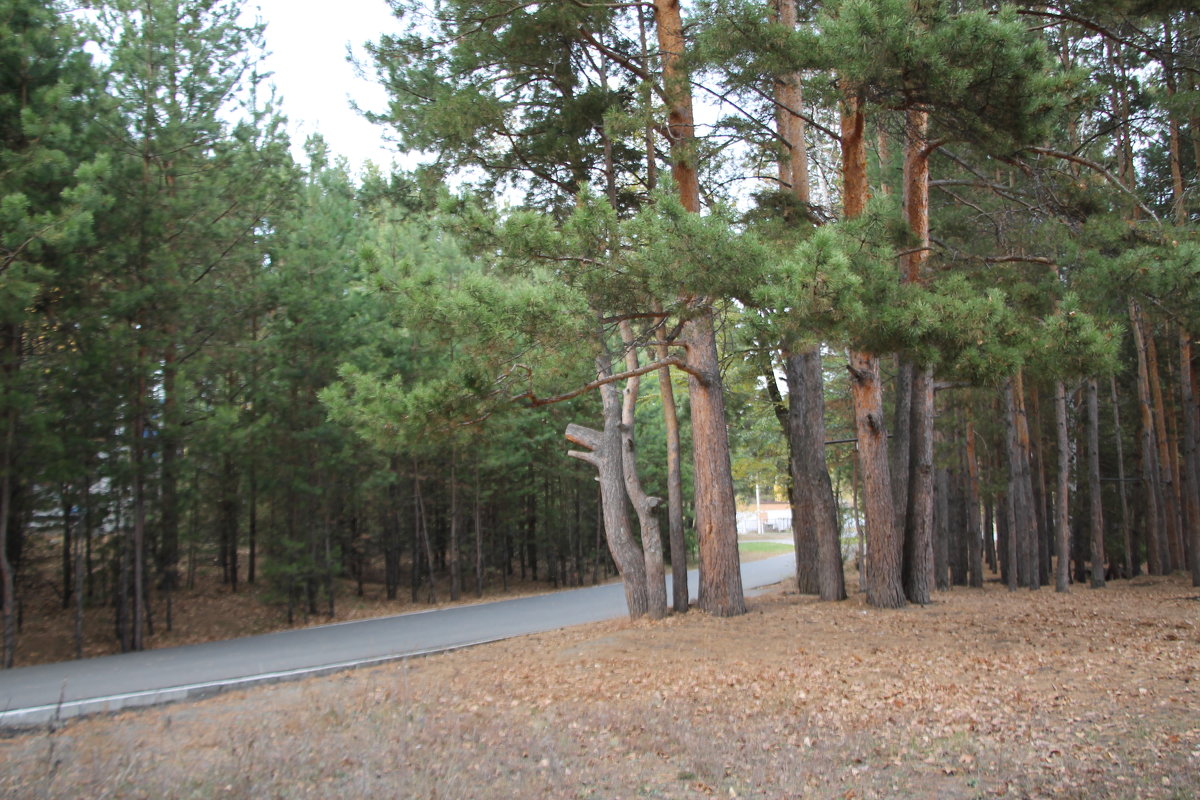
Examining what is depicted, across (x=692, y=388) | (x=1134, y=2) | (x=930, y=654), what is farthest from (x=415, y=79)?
(x=930, y=654)

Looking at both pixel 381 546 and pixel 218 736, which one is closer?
pixel 218 736

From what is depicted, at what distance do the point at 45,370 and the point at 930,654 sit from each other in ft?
46.5

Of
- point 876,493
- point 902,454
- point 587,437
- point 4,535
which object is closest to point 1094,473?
point 902,454

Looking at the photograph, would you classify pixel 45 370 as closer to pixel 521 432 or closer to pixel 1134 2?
pixel 521 432

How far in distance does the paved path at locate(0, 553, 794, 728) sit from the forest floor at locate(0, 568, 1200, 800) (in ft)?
2.21

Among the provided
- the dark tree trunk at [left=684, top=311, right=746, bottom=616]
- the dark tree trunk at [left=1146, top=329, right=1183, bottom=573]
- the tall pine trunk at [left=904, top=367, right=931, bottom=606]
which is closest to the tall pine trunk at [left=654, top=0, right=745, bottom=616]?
the dark tree trunk at [left=684, top=311, right=746, bottom=616]

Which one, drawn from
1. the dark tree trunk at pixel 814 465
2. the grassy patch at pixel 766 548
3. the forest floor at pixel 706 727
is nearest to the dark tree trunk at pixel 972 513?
the dark tree trunk at pixel 814 465

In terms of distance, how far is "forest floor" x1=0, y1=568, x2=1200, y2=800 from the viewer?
5.36m

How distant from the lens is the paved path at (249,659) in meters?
9.42

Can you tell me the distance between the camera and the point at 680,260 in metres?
8.87

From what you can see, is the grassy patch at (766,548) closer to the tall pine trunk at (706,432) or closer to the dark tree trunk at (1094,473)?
the dark tree trunk at (1094,473)

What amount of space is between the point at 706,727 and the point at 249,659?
28.5 feet

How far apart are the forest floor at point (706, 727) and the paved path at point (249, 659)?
0.67 m

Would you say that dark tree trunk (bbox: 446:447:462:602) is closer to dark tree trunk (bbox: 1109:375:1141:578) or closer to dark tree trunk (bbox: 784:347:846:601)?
dark tree trunk (bbox: 784:347:846:601)
